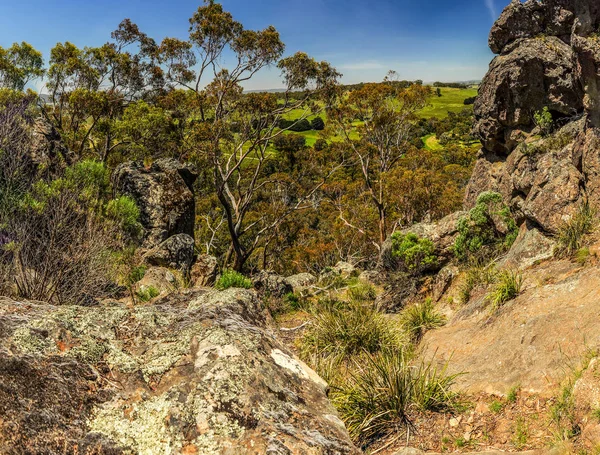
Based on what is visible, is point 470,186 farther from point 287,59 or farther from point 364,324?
point 364,324

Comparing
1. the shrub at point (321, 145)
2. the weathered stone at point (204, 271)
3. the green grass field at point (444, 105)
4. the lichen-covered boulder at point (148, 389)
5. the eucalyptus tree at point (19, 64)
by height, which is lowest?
the weathered stone at point (204, 271)

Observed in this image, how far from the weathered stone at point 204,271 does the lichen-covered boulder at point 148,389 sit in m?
12.5

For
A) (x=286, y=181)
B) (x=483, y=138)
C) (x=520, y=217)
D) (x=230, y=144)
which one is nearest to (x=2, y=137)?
(x=230, y=144)

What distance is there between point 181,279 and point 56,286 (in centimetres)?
594

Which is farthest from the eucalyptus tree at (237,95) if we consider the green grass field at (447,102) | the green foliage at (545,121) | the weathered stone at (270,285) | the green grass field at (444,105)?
the green grass field at (447,102)

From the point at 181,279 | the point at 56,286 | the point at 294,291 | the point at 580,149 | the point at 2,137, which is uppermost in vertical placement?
the point at 2,137

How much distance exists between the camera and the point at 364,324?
289 inches

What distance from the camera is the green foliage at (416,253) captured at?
45.8 feet

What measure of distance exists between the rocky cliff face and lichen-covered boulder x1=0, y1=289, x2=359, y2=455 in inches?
387

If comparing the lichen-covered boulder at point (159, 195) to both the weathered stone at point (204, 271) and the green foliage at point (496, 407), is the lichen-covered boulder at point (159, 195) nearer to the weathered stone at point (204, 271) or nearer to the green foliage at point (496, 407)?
the weathered stone at point (204, 271)

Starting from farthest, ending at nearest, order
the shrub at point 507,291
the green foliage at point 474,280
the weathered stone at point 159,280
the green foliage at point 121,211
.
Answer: the weathered stone at point 159,280, the green foliage at point 121,211, the green foliage at point 474,280, the shrub at point 507,291

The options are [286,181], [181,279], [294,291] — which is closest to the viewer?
[181,279]

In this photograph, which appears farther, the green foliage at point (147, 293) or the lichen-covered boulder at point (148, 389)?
the green foliage at point (147, 293)

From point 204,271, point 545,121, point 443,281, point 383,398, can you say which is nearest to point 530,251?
point 443,281
